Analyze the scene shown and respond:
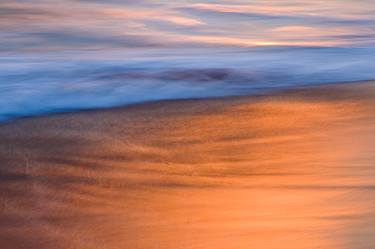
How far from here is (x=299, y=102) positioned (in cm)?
236

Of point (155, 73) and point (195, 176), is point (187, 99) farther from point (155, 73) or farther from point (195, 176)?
point (195, 176)

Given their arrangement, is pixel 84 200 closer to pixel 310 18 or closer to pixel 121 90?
pixel 121 90

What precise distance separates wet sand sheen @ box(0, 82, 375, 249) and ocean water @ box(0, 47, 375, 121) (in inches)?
4.6

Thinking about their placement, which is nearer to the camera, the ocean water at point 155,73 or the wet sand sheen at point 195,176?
the wet sand sheen at point 195,176

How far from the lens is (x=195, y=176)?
1634mm

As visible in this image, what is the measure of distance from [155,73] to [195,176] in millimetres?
1073

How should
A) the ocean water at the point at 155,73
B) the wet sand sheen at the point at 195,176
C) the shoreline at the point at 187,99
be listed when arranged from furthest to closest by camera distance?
the ocean water at the point at 155,73 → the shoreline at the point at 187,99 → the wet sand sheen at the point at 195,176

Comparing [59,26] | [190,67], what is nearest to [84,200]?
[190,67]

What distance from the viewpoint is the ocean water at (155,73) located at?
7.73ft

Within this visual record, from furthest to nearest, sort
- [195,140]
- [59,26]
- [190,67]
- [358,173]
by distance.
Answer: [59,26] → [190,67] → [195,140] → [358,173]

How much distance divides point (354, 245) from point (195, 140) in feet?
2.44

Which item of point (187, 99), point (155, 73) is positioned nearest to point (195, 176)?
point (187, 99)

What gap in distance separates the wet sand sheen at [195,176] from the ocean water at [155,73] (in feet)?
0.38

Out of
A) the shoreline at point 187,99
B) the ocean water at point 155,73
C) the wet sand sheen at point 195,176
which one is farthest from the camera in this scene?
the ocean water at point 155,73
